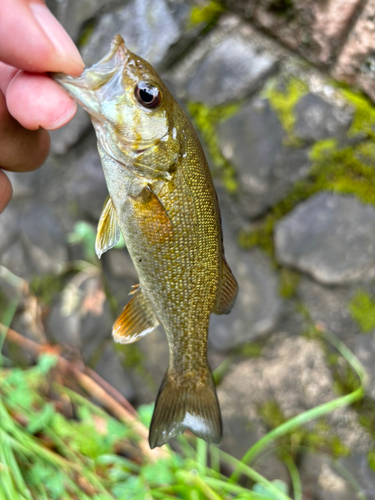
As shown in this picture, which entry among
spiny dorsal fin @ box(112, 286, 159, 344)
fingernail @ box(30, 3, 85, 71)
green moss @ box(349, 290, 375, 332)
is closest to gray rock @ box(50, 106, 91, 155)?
fingernail @ box(30, 3, 85, 71)

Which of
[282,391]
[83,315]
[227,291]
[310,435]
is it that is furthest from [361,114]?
[83,315]

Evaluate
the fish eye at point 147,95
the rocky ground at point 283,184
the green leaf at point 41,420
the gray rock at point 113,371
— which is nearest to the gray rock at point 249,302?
the rocky ground at point 283,184

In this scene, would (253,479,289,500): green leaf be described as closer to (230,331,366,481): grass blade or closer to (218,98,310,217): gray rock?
(230,331,366,481): grass blade

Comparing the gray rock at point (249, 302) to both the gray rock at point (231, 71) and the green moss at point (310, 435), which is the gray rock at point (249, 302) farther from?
the gray rock at point (231, 71)

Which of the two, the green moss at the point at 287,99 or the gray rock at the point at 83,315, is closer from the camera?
the green moss at the point at 287,99

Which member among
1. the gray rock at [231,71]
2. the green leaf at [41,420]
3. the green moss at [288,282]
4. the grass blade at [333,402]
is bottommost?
the grass blade at [333,402]

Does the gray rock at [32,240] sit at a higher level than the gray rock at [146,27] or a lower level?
lower
